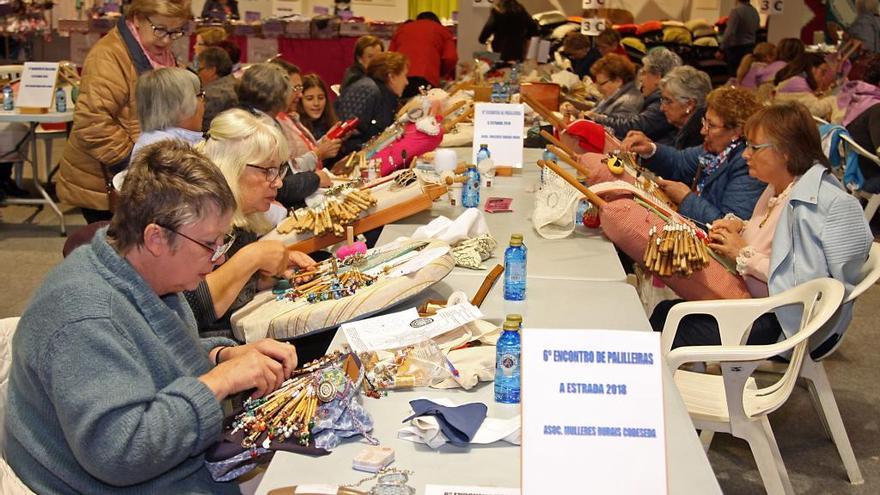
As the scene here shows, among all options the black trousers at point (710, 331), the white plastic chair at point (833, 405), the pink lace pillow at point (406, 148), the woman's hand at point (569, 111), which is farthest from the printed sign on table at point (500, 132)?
the white plastic chair at point (833, 405)

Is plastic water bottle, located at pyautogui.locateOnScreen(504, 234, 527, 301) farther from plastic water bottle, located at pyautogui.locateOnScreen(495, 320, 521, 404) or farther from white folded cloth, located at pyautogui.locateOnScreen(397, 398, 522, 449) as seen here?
white folded cloth, located at pyautogui.locateOnScreen(397, 398, 522, 449)

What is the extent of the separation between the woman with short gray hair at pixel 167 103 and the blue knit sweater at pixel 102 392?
2.00 m

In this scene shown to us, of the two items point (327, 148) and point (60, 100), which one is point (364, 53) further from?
point (327, 148)

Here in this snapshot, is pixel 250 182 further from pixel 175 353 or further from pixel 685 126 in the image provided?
pixel 685 126

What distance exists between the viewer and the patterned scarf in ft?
14.0

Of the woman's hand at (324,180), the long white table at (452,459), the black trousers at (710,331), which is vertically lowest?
the black trousers at (710,331)

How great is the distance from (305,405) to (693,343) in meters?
1.81

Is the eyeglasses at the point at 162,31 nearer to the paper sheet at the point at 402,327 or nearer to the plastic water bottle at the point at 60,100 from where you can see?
the plastic water bottle at the point at 60,100

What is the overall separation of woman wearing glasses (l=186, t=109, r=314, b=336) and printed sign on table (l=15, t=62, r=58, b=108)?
4.04 meters

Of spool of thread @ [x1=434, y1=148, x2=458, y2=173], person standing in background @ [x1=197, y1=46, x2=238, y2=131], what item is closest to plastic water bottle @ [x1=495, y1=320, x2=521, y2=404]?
spool of thread @ [x1=434, y1=148, x2=458, y2=173]

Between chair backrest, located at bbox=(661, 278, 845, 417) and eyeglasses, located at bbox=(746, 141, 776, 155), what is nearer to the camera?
chair backrest, located at bbox=(661, 278, 845, 417)

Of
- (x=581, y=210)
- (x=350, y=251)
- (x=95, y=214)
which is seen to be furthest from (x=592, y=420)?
(x=95, y=214)

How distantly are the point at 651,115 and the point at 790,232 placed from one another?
10.6 ft

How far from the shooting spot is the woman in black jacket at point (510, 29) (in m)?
9.63
